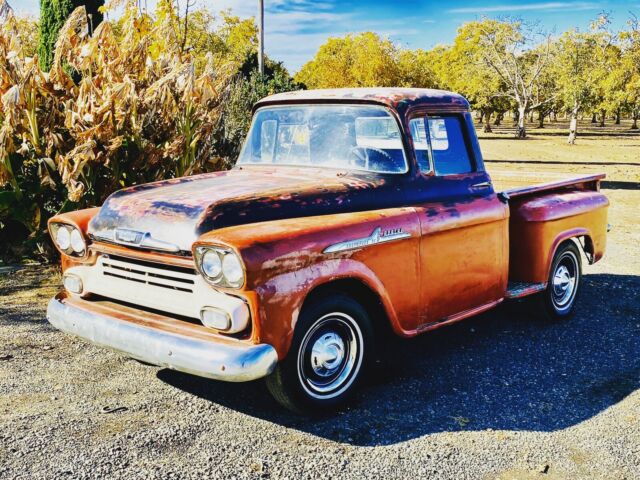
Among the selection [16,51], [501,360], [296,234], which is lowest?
[501,360]

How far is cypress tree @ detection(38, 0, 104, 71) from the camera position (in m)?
12.0

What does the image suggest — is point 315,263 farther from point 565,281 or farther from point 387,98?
point 565,281

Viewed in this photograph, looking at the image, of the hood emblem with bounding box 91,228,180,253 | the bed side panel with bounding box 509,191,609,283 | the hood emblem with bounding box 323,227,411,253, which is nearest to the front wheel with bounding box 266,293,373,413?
the hood emblem with bounding box 323,227,411,253

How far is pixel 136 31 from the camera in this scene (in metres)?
7.90

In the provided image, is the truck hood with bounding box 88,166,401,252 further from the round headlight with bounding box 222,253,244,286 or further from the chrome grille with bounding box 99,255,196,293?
the round headlight with bounding box 222,253,244,286

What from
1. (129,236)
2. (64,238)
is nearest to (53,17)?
(64,238)

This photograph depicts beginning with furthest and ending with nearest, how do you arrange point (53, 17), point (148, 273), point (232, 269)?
point (53, 17) < point (148, 273) < point (232, 269)

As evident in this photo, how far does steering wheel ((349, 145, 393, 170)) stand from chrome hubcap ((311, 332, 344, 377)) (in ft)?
4.16

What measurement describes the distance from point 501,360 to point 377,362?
3.03 ft

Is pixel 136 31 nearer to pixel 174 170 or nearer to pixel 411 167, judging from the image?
pixel 174 170

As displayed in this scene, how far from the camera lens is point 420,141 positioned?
15.0 ft

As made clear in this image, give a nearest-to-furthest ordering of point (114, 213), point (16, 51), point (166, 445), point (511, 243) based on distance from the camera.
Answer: point (166, 445)
point (114, 213)
point (511, 243)
point (16, 51)

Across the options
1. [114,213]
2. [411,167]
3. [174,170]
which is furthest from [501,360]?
[174,170]

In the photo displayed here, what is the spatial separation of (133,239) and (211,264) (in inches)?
24.8
